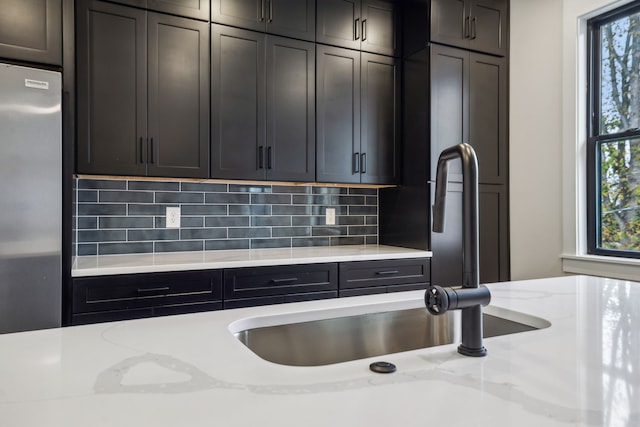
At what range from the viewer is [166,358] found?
783mm

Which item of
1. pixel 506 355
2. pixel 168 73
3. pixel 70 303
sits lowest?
pixel 70 303

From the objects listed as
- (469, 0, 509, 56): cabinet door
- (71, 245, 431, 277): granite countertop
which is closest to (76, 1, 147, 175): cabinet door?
(71, 245, 431, 277): granite countertop

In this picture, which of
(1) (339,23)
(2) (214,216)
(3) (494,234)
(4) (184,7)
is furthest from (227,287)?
(3) (494,234)

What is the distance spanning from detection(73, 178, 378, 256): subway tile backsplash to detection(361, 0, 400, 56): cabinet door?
3.52 ft

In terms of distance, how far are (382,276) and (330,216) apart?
73 cm

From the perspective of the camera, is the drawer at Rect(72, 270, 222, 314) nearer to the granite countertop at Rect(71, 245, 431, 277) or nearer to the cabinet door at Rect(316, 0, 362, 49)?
the granite countertop at Rect(71, 245, 431, 277)

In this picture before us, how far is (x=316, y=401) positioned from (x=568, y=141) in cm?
291

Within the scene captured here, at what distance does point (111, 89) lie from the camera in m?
2.30

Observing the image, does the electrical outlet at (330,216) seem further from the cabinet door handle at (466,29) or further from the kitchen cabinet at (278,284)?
the cabinet door handle at (466,29)

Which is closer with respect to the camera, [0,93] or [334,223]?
[0,93]

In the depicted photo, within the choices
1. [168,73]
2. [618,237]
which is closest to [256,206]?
[168,73]

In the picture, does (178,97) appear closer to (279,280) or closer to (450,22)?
(279,280)

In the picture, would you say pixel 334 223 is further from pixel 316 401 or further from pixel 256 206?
pixel 316 401

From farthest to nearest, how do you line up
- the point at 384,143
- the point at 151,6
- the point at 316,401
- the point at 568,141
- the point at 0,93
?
1. the point at 384,143
2. the point at 568,141
3. the point at 151,6
4. the point at 0,93
5. the point at 316,401
